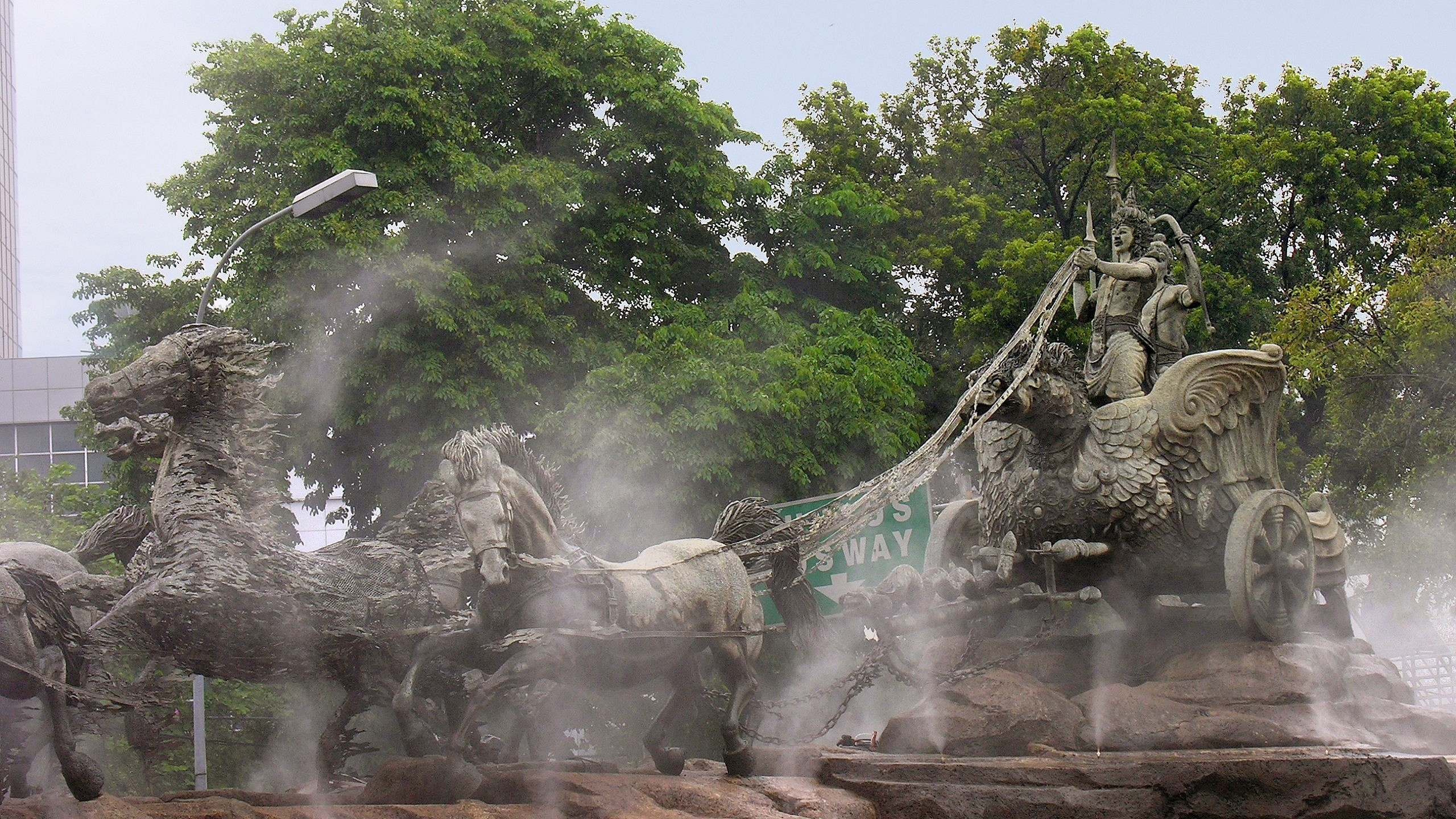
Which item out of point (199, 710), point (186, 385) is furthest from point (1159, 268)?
point (199, 710)

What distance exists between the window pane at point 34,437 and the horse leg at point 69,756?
1079 inches

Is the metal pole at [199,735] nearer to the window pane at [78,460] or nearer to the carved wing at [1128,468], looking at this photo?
the carved wing at [1128,468]

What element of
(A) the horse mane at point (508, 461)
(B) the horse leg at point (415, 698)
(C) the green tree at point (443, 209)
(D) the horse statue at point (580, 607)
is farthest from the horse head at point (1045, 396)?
(C) the green tree at point (443, 209)

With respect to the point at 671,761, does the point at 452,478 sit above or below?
above

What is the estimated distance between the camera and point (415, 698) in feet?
23.6

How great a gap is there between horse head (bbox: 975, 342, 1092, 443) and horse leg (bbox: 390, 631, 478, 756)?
338cm

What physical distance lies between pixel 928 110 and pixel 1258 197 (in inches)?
203

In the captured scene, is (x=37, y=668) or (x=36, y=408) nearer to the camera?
(x=37, y=668)

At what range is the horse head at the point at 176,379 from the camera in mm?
7027

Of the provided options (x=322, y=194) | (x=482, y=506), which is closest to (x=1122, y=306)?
(x=482, y=506)

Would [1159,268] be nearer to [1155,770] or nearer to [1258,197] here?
[1155,770]

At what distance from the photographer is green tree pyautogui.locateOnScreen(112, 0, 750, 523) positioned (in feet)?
43.7

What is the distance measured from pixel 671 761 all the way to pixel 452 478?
212 cm

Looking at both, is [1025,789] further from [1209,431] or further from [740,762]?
[1209,431]
